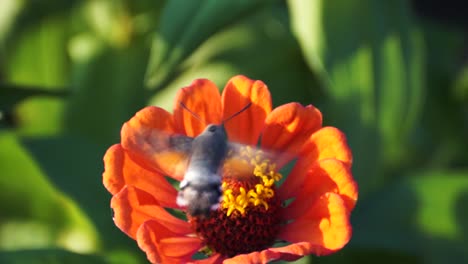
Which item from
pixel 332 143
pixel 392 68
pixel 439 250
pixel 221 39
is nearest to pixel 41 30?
pixel 221 39

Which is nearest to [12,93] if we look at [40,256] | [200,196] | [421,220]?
[40,256]

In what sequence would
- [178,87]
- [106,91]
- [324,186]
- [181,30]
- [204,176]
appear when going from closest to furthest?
[204,176], [324,186], [181,30], [178,87], [106,91]

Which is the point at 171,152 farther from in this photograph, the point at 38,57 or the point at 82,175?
the point at 38,57

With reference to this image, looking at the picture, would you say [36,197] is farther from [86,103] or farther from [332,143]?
[332,143]

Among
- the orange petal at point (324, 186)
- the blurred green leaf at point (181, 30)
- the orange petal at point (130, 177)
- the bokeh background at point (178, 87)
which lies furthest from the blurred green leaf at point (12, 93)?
the orange petal at point (324, 186)

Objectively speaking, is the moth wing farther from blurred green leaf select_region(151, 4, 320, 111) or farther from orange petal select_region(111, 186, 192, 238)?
blurred green leaf select_region(151, 4, 320, 111)

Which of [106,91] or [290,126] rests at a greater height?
[106,91]

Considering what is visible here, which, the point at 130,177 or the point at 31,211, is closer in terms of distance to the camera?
the point at 130,177
